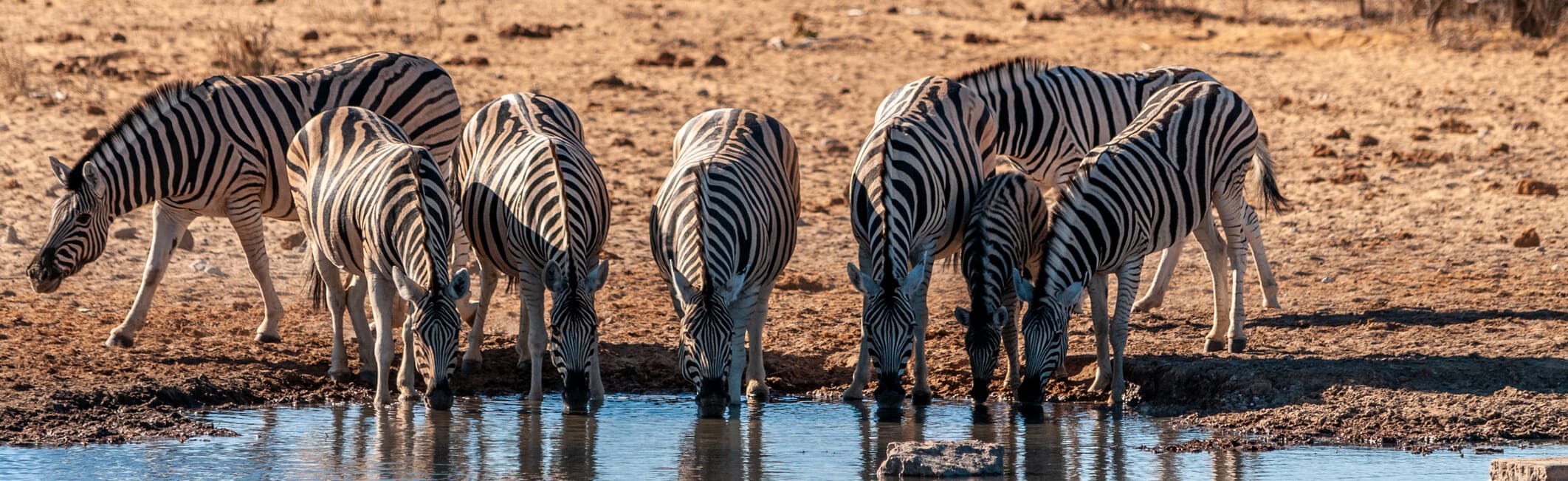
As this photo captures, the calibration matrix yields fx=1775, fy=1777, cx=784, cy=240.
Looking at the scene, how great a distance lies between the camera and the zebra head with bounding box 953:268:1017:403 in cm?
818

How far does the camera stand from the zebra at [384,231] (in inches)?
306

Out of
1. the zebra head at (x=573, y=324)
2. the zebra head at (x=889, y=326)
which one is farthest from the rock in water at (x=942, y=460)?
the zebra head at (x=573, y=324)

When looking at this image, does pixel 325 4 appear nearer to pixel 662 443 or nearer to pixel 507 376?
pixel 507 376

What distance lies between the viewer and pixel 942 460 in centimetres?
695

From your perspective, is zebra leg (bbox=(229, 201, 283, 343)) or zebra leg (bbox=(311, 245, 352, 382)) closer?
zebra leg (bbox=(311, 245, 352, 382))

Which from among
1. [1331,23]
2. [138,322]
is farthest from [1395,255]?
[1331,23]

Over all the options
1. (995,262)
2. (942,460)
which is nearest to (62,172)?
(995,262)

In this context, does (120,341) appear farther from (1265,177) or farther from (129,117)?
(1265,177)

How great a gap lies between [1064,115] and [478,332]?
144 inches

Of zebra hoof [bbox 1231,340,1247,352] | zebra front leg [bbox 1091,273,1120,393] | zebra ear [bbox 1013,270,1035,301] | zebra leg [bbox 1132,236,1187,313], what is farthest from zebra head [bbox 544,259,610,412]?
zebra leg [bbox 1132,236,1187,313]

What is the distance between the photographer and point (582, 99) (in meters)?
17.1

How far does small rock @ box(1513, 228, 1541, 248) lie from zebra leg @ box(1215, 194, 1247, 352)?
124 inches

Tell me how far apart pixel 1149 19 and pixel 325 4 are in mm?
11099

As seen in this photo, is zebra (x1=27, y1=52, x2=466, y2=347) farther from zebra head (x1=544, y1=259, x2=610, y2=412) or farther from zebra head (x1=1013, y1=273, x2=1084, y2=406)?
zebra head (x1=1013, y1=273, x2=1084, y2=406)
